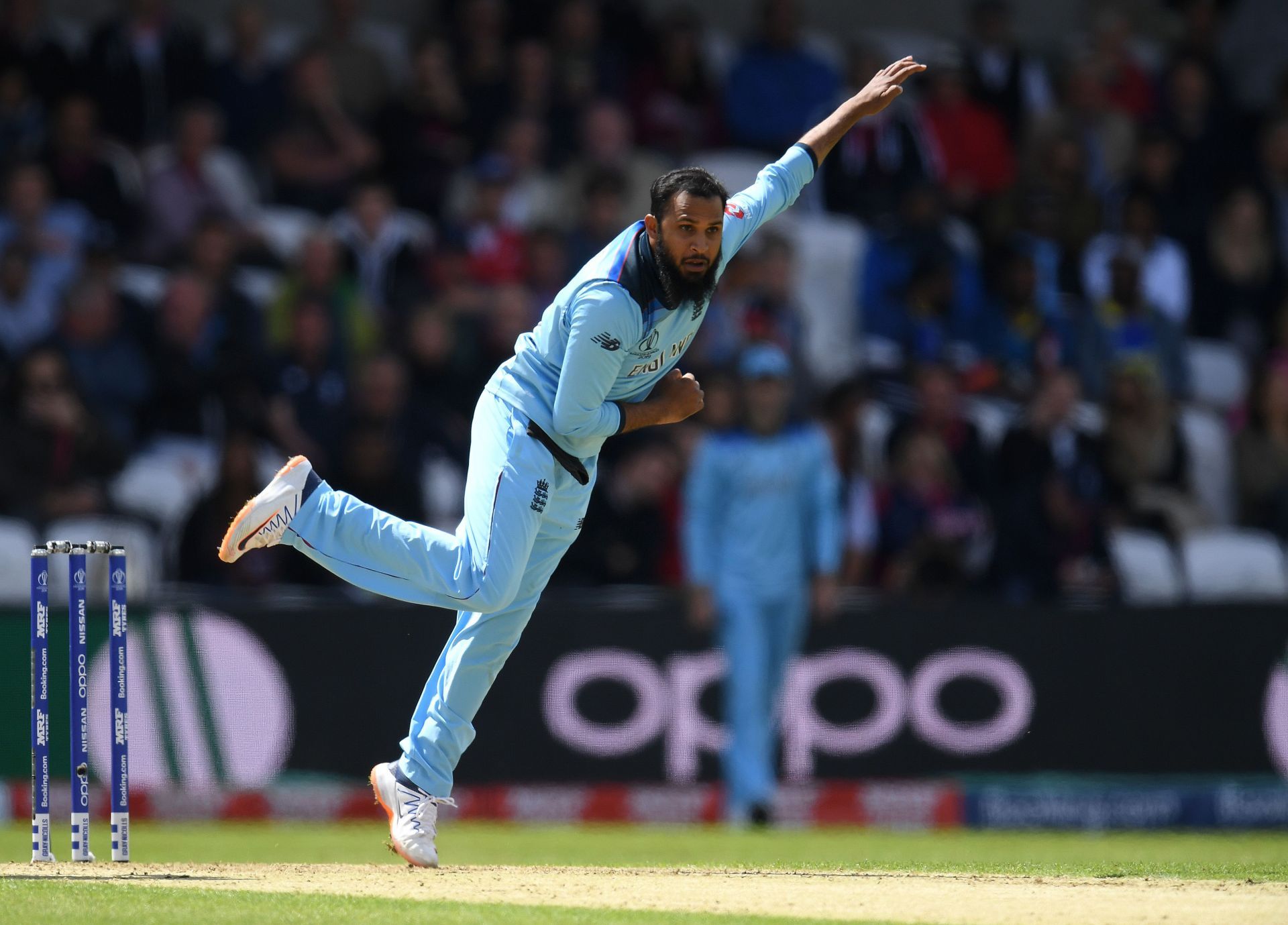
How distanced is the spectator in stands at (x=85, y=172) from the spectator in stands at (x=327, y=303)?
1449mm

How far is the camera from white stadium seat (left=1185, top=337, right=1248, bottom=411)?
1473 cm

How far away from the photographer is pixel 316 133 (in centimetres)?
1395

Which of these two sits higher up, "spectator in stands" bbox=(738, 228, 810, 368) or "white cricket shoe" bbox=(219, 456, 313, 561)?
"spectator in stands" bbox=(738, 228, 810, 368)

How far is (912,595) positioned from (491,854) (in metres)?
3.40

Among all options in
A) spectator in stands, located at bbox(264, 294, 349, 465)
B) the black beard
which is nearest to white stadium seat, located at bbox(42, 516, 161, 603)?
spectator in stands, located at bbox(264, 294, 349, 465)

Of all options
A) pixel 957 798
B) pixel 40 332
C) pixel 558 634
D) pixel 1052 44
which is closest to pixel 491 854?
pixel 558 634

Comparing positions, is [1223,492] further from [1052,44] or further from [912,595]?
[1052,44]

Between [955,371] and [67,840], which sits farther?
[955,371]

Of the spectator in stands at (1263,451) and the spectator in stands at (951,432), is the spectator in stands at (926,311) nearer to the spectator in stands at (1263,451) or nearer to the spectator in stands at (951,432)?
the spectator in stands at (951,432)

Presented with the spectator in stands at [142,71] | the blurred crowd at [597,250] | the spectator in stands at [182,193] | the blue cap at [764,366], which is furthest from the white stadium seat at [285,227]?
the blue cap at [764,366]

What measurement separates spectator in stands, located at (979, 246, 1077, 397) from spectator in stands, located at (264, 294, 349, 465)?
4.90 m

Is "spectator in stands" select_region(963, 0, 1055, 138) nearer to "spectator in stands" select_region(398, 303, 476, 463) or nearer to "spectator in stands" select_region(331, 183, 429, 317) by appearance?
"spectator in stands" select_region(331, 183, 429, 317)

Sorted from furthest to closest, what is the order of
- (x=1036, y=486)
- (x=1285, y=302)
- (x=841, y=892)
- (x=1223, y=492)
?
(x=1285, y=302), (x=1223, y=492), (x=1036, y=486), (x=841, y=892)

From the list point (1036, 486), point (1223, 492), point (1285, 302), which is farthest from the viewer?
point (1285, 302)
